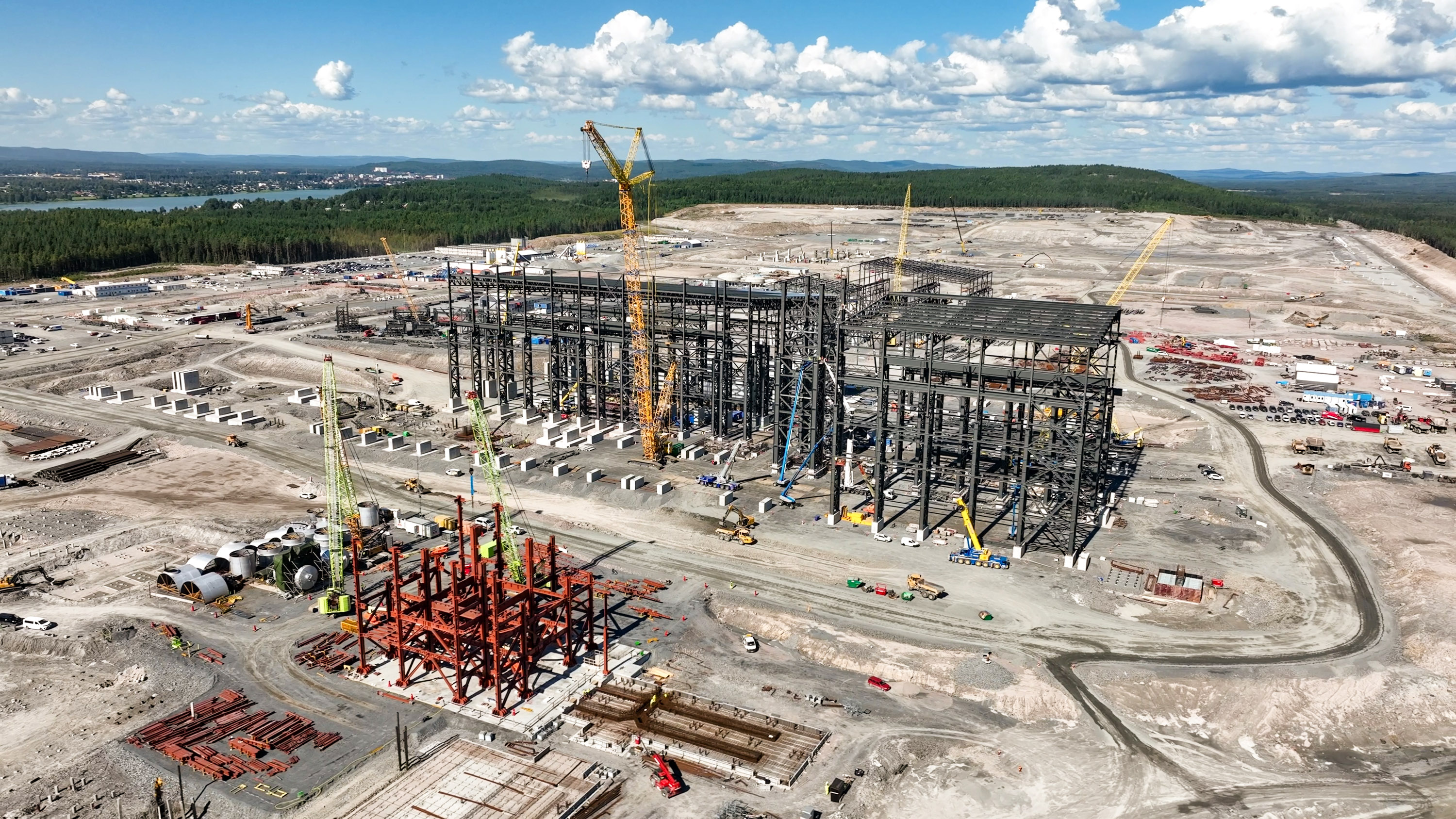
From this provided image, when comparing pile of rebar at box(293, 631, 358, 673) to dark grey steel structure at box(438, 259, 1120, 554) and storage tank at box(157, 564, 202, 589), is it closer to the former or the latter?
storage tank at box(157, 564, 202, 589)

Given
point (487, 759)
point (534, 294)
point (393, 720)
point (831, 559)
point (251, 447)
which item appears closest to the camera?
point (487, 759)

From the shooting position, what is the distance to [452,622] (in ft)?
161

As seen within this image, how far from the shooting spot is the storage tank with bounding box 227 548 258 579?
63.4 metres

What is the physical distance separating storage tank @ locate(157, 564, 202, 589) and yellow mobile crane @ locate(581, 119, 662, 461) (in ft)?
133

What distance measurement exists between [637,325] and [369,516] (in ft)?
116

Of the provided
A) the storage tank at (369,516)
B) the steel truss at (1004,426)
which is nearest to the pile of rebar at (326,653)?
the storage tank at (369,516)

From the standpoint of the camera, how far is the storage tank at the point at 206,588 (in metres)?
60.7

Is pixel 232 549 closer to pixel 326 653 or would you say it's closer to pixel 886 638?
pixel 326 653

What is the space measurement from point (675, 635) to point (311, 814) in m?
22.3

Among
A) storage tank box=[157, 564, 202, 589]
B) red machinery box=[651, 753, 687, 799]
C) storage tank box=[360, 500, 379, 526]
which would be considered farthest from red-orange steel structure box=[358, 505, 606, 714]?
storage tank box=[360, 500, 379, 526]

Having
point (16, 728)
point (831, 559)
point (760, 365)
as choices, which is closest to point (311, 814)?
point (16, 728)

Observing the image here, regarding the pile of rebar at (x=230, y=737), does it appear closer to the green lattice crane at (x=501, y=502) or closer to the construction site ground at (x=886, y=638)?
the construction site ground at (x=886, y=638)

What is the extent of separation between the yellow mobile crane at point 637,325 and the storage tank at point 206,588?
39.7m

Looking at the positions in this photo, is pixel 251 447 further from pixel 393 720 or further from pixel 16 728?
pixel 393 720
